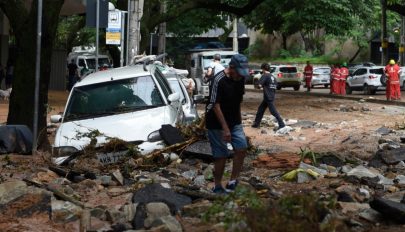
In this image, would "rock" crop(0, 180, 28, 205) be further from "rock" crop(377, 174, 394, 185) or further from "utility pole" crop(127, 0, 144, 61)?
"utility pole" crop(127, 0, 144, 61)

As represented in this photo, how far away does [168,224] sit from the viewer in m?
6.56

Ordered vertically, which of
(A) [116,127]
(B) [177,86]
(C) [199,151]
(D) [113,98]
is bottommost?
(C) [199,151]

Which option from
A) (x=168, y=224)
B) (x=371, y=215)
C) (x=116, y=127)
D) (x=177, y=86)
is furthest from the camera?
(x=177, y=86)

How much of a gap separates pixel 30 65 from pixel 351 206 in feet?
22.9

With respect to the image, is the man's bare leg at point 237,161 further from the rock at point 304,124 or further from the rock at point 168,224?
the rock at point 304,124

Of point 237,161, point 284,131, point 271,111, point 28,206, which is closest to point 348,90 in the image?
point 271,111

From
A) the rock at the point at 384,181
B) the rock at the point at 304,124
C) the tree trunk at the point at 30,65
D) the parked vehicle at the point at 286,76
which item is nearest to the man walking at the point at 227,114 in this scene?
the rock at the point at 384,181

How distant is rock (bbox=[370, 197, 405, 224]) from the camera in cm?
667

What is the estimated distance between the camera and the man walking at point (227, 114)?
8.17m

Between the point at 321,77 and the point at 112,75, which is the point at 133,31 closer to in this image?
the point at 112,75

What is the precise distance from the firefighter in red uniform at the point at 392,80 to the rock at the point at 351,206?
75.3ft

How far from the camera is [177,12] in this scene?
2708 centimetres

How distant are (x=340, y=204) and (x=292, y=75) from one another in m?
38.0

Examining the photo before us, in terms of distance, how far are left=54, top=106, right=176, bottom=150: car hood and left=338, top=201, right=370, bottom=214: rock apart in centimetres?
382
